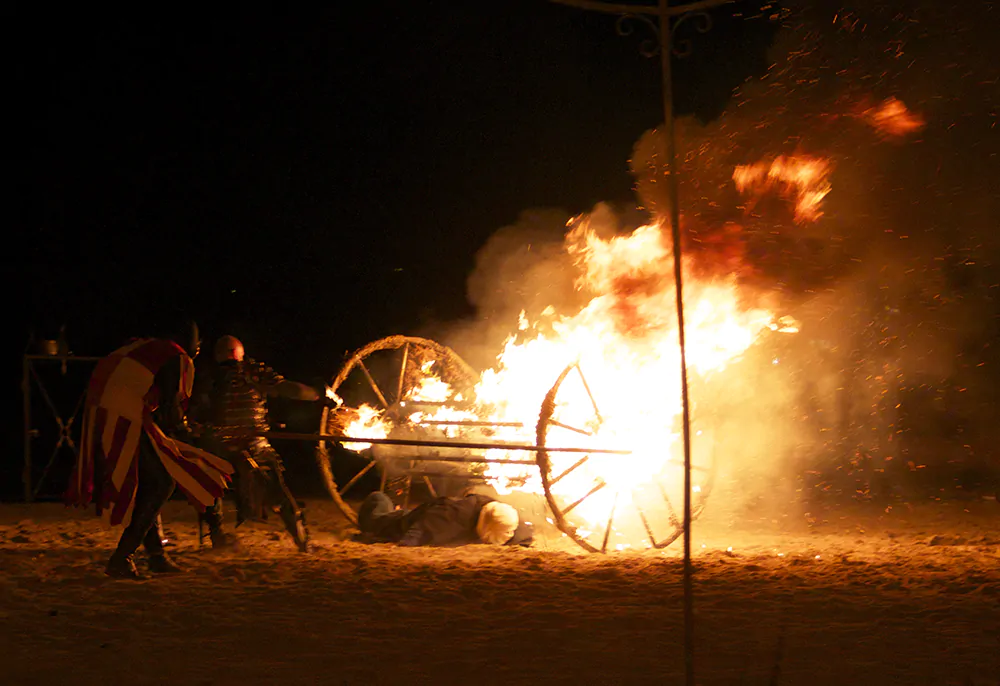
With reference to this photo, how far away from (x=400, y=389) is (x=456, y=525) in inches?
65.1

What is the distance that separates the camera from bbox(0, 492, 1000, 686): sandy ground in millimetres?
4340

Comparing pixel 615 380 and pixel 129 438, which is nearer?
pixel 129 438

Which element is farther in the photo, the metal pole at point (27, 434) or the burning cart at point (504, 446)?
the metal pole at point (27, 434)

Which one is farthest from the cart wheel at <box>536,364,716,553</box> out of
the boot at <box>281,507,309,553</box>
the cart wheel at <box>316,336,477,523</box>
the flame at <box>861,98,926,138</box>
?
the flame at <box>861,98,926,138</box>

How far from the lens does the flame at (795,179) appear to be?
9359mm

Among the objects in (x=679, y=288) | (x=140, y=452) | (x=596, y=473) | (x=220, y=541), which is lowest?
(x=220, y=541)

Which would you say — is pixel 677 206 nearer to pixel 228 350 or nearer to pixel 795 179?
pixel 228 350

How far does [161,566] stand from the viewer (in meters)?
6.70

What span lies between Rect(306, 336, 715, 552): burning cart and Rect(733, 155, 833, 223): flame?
2.73 m

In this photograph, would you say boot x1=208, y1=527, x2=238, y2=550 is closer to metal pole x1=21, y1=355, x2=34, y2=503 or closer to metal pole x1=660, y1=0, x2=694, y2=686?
metal pole x1=21, y1=355, x2=34, y2=503

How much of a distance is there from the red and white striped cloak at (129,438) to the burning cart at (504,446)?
4.05 feet

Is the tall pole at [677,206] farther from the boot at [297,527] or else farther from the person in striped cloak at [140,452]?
the boot at [297,527]

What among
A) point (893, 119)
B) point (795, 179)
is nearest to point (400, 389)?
point (795, 179)

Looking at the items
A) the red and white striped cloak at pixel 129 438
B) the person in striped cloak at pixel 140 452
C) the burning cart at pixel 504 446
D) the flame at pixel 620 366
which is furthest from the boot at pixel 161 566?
the flame at pixel 620 366
